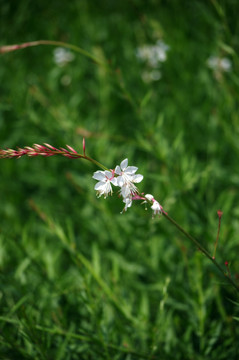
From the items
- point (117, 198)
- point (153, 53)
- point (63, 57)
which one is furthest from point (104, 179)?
point (63, 57)

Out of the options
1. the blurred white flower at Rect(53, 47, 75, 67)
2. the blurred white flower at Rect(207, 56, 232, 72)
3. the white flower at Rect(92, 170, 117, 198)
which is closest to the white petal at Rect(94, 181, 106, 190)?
the white flower at Rect(92, 170, 117, 198)

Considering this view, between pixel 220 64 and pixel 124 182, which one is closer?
pixel 124 182

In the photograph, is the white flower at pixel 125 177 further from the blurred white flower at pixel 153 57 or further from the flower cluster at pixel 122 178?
the blurred white flower at pixel 153 57

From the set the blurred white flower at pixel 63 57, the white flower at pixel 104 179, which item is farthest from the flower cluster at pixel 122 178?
the blurred white flower at pixel 63 57

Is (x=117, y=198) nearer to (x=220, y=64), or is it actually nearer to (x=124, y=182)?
(x=124, y=182)

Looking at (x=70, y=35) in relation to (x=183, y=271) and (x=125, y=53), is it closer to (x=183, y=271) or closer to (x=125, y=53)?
(x=125, y=53)

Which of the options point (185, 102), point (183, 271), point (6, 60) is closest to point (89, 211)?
point (183, 271)

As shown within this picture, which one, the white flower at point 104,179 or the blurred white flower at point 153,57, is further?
the blurred white flower at point 153,57

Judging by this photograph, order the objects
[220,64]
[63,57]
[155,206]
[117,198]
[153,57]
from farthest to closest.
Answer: [63,57]
[153,57]
[220,64]
[117,198]
[155,206]

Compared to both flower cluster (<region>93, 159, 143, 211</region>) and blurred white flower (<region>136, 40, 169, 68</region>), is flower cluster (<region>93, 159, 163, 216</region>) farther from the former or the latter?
blurred white flower (<region>136, 40, 169, 68</region>)
